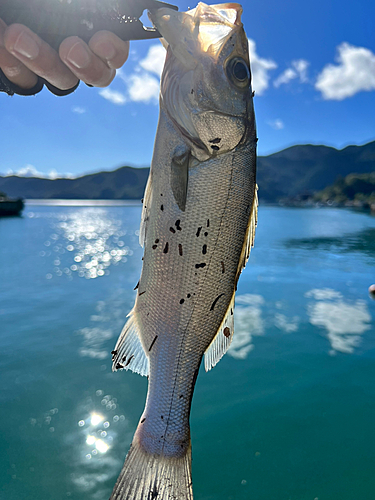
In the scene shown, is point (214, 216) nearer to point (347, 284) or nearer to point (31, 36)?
point (31, 36)

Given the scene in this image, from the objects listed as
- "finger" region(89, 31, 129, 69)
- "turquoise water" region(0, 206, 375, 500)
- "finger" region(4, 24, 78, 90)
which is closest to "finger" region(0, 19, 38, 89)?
"finger" region(4, 24, 78, 90)

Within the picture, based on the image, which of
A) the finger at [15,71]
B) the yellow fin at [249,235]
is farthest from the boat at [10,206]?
the yellow fin at [249,235]

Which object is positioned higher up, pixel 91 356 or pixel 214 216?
pixel 214 216

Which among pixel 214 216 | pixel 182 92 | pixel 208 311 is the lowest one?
pixel 208 311

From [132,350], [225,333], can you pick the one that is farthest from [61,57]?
[225,333]

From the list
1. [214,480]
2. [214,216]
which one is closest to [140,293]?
[214,216]

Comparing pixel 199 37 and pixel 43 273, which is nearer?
pixel 199 37

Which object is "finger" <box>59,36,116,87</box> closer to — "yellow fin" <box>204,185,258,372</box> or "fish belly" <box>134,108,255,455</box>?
"fish belly" <box>134,108,255,455</box>
